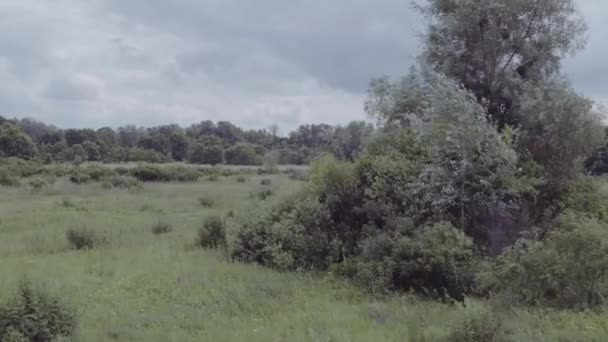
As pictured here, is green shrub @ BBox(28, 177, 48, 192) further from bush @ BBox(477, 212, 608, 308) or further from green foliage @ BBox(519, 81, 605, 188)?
bush @ BBox(477, 212, 608, 308)

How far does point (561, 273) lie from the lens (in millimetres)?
8883

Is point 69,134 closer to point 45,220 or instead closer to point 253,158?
A: point 253,158

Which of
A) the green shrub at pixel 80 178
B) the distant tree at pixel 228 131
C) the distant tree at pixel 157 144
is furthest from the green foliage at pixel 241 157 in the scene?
the green shrub at pixel 80 178

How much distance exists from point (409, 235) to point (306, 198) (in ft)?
10.1

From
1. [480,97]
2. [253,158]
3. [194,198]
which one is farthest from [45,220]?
[253,158]

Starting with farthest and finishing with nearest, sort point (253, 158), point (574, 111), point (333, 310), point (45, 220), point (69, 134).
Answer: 1. point (69, 134)
2. point (253, 158)
3. point (45, 220)
4. point (574, 111)
5. point (333, 310)

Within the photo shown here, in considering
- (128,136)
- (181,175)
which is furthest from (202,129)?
(181,175)

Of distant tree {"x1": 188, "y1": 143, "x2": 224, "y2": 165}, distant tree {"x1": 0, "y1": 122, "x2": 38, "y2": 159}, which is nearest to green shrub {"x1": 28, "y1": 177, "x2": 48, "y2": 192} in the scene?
distant tree {"x1": 0, "y1": 122, "x2": 38, "y2": 159}

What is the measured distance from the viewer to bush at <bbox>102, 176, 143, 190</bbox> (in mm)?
38972

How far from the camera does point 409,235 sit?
11.5 m

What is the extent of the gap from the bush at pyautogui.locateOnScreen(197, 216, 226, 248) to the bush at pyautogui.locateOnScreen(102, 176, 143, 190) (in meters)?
24.4

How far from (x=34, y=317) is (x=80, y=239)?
342 inches

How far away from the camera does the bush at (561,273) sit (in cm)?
872

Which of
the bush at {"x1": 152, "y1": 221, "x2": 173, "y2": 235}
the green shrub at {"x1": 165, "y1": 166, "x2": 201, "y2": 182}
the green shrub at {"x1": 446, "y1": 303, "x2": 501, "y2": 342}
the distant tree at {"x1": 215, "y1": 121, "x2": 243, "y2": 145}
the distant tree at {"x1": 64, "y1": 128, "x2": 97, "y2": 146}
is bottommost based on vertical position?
the bush at {"x1": 152, "y1": 221, "x2": 173, "y2": 235}
